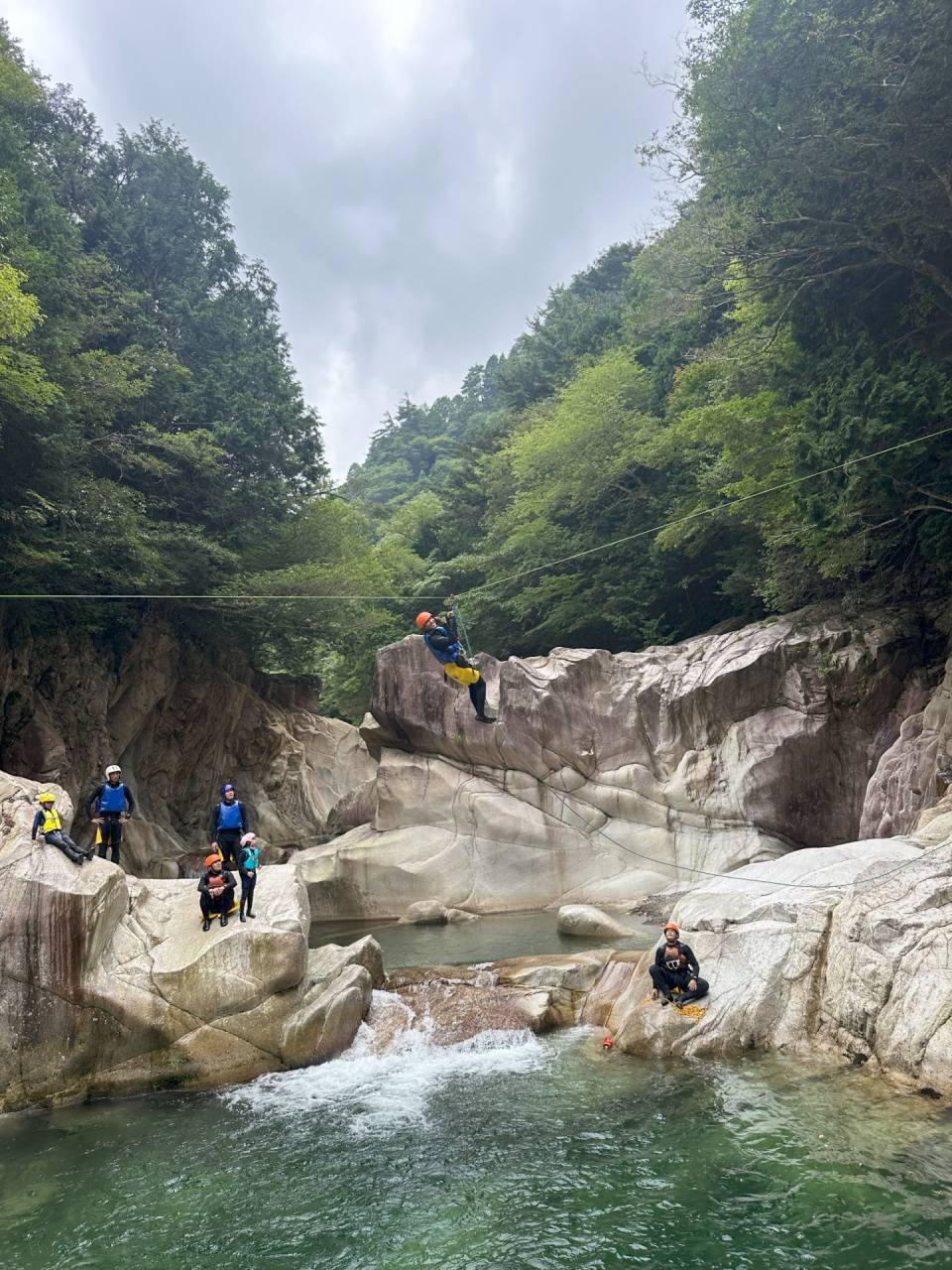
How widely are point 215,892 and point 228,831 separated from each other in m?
1.61

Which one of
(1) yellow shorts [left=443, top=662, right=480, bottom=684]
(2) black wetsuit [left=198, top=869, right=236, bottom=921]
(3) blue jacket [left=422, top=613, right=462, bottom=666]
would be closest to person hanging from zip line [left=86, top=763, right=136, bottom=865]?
(2) black wetsuit [left=198, top=869, right=236, bottom=921]

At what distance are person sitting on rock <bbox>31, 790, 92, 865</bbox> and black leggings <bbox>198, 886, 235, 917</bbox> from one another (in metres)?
1.55

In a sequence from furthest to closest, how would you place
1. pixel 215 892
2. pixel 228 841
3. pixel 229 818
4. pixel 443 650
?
pixel 443 650
pixel 229 818
pixel 228 841
pixel 215 892

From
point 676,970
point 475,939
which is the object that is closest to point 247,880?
point 676,970

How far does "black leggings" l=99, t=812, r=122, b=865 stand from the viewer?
39.1 feet

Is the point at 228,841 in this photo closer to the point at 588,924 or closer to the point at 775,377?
the point at 588,924

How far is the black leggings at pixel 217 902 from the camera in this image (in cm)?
1006

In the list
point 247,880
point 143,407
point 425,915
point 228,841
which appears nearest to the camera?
point 247,880

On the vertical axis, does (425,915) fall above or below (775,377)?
below

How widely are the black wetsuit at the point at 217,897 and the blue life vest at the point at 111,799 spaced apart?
2493mm

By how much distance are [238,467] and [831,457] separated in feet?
58.0

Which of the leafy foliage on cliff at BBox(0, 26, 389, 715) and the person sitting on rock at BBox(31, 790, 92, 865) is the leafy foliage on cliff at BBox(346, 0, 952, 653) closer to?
the leafy foliage on cliff at BBox(0, 26, 389, 715)

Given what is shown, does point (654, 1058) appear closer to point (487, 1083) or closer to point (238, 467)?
point (487, 1083)

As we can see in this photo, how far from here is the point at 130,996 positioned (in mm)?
9258
